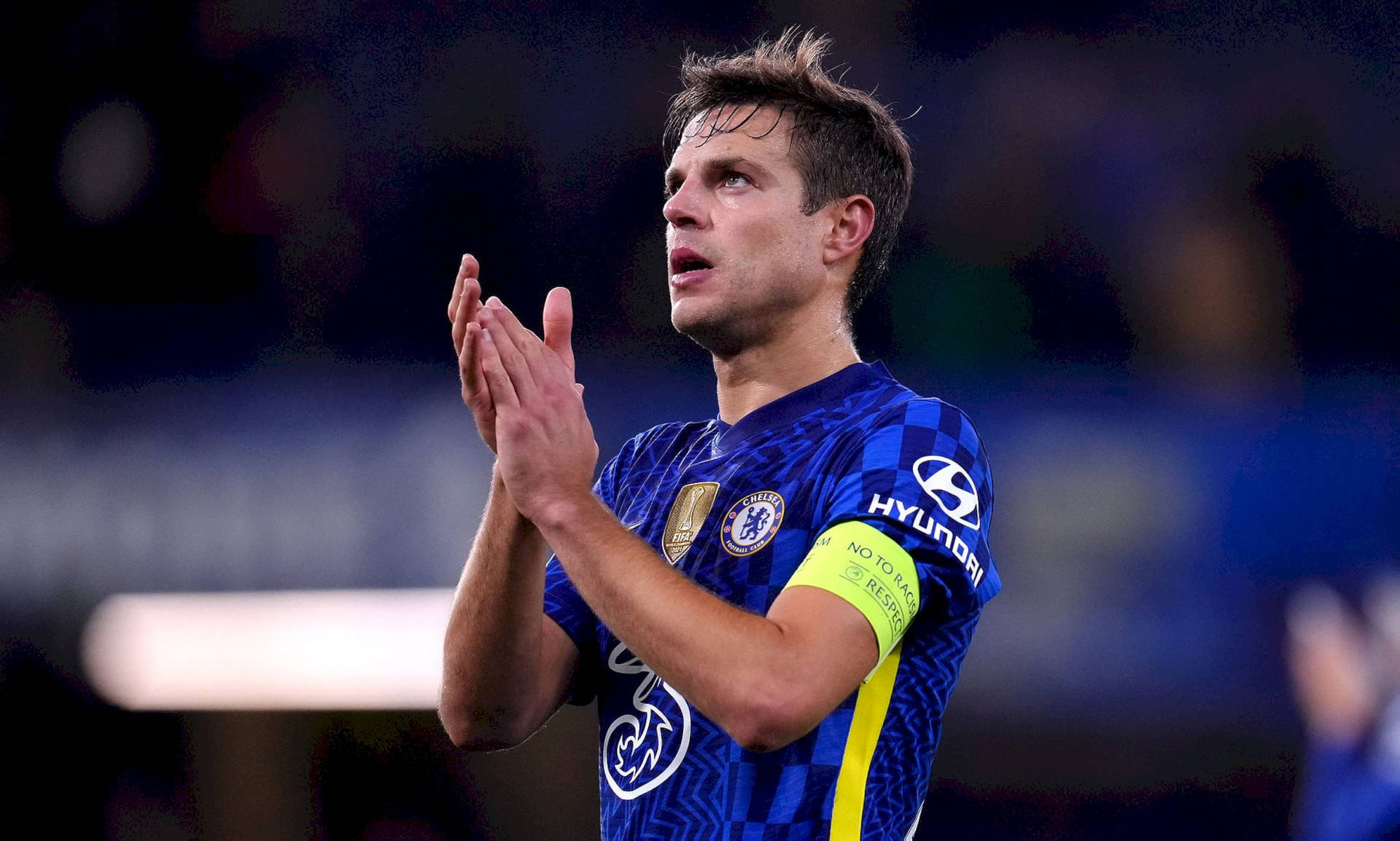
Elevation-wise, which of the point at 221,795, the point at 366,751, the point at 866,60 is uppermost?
the point at 866,60

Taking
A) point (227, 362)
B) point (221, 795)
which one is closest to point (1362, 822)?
point (221, 795)

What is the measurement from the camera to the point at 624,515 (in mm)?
2893

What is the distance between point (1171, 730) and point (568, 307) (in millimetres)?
4305

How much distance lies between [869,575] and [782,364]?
2.53ft

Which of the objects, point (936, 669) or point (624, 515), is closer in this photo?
point (936, 669)

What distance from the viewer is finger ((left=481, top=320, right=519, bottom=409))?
2332 millimetres

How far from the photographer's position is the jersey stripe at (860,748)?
90.2 inches

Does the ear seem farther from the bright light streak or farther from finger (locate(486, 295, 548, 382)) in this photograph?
the bright light streak

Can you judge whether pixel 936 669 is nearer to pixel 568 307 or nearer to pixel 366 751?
pixel 568 307

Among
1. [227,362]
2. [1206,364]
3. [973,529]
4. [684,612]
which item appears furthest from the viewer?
[227,362]

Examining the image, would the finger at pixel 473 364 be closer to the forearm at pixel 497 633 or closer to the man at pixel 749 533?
the man at pixel 749 533

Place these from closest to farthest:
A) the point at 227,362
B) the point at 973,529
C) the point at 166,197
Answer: the point at 973,529
the point at 227,362
the point at 166,197

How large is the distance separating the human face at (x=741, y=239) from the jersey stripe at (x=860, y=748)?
2.57 ft

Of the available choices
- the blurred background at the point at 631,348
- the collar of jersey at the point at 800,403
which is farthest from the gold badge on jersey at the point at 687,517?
the blurred background at the point at 631,348
